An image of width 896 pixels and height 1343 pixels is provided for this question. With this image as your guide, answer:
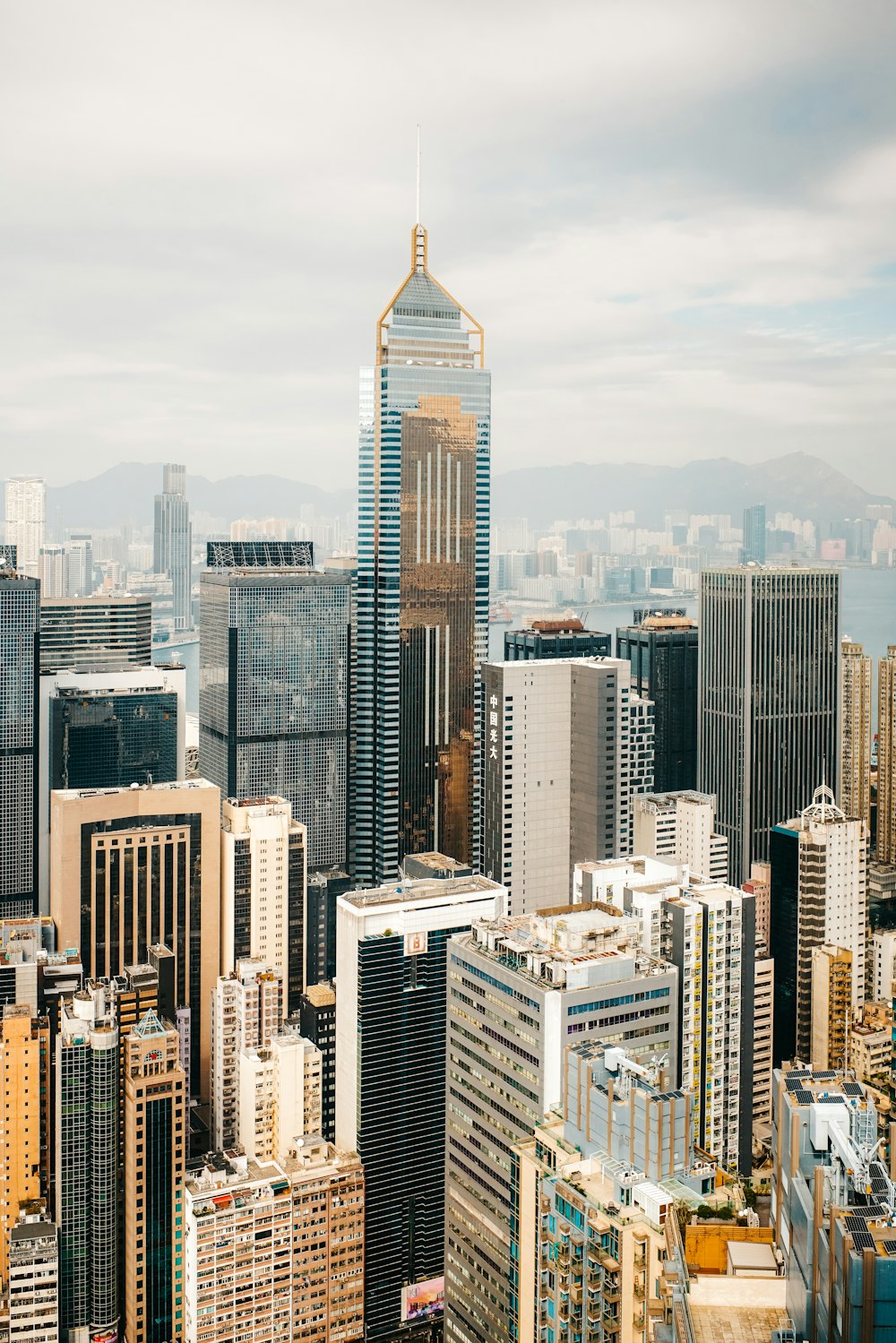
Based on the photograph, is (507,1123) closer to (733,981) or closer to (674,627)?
(733,981)

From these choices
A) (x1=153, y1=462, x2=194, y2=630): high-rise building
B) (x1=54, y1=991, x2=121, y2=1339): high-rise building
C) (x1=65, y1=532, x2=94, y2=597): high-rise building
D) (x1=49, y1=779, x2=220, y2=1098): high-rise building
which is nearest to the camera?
(x1=54, y1=991, x2=121, y2=1339): high-rise building

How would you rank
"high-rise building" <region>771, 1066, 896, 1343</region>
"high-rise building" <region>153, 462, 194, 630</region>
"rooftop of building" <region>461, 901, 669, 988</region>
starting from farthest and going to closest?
"high-rise building" <region>153, 462, 194, 630</region>
"rooftop of building" <region>461, 901, 669, 988</region>
"high-rise building" <region>771, 1066, 896, 1343</region>

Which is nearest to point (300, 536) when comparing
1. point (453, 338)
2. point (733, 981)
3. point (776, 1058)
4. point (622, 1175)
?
point (453, 338)

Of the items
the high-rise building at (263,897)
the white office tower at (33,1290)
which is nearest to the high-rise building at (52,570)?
the high-rise building at (263,897)

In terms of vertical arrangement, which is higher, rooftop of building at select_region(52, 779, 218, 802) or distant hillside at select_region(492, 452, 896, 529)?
distant hillside at select_region(492, 452, 896, 529)

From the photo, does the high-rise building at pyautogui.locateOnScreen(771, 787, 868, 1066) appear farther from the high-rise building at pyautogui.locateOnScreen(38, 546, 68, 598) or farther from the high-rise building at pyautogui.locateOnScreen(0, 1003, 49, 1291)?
the high-rise building at pyautogui.locateOnScreen(38, 546, 68, 598)

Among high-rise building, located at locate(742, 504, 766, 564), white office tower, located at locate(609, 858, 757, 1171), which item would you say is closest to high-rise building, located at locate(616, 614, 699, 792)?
high-rise building, located at locate(742, 504, 766, 564)

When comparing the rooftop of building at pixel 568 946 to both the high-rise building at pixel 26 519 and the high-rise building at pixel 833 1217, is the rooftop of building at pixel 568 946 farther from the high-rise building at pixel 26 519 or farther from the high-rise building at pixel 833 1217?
the high-rise building at pixel 26 519

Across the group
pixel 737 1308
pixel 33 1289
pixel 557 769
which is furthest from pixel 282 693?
pixel 737 1308
